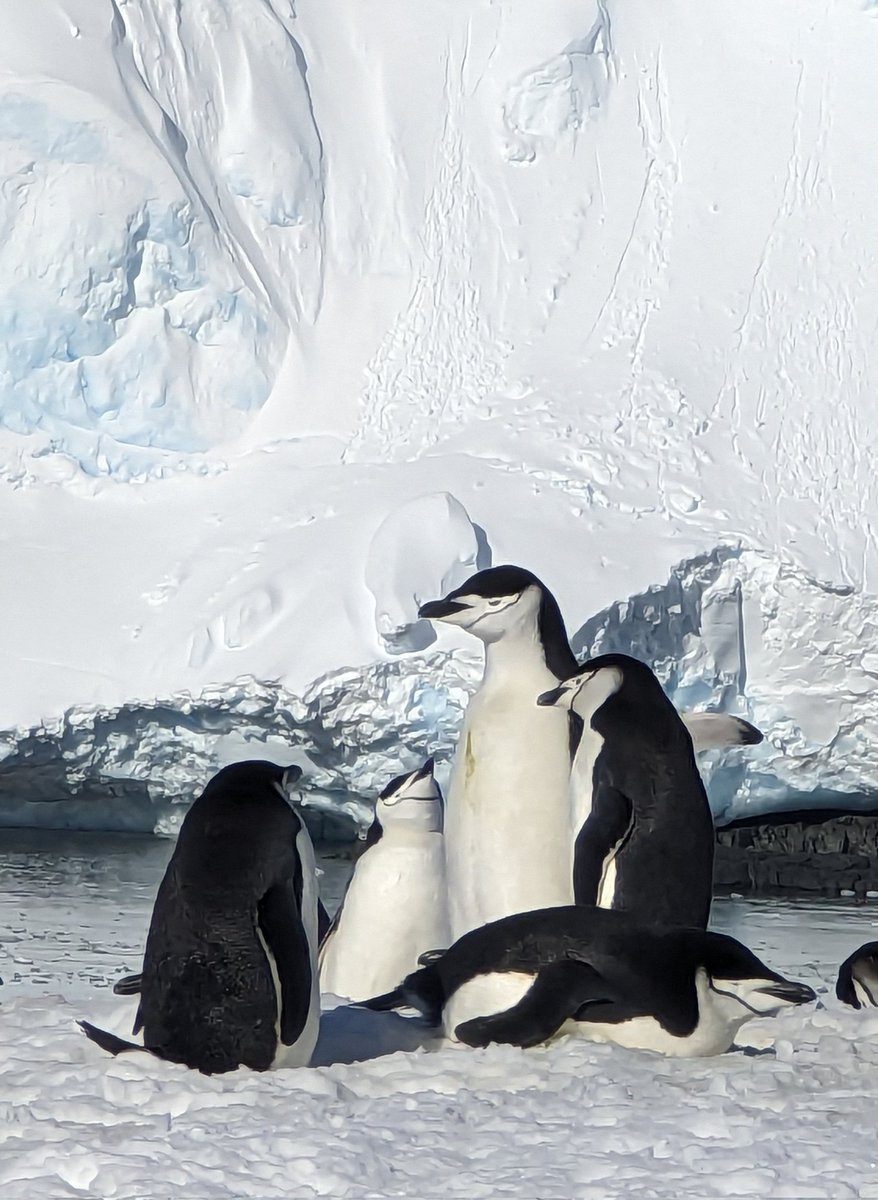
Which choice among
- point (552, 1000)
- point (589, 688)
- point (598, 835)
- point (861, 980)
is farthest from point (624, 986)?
point (861, 980)

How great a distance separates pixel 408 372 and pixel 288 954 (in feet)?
31.2

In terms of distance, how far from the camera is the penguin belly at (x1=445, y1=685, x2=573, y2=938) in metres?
3.59

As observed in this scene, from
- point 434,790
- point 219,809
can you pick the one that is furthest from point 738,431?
point 219,809

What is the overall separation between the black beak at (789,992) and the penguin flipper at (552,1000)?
286 mm

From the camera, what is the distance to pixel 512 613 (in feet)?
12.5

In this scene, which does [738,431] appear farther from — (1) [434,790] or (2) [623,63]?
(1) [434,790]

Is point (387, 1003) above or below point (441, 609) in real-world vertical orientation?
below

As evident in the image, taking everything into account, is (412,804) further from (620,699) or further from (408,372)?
(408,372)

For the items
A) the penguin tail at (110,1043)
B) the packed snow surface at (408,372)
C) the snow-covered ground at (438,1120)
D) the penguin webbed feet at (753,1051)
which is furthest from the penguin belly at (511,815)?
the packed snow surface at (408,372)

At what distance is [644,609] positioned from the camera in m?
9.52

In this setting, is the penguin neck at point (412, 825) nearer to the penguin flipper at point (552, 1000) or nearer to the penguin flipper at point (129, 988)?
the penguin flipper at point (129, 988)

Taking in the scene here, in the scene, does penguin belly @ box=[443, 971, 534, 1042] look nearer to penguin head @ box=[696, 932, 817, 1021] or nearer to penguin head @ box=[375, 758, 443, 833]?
penguin head @ box=[696, 932, 817, 1021]

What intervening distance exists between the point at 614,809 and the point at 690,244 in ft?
30.6

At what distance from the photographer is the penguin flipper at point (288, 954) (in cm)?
268
